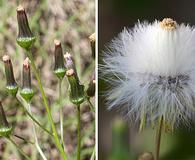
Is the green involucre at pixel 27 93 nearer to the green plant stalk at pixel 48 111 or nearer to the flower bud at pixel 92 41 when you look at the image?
the green plant stalk at pixel 48 111

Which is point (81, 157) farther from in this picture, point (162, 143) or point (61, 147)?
point (162, 143)

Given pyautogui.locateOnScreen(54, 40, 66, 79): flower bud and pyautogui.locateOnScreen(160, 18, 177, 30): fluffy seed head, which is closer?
pyautogui.locateOnScreen(160, 18, 177, 30): fluffy seed head

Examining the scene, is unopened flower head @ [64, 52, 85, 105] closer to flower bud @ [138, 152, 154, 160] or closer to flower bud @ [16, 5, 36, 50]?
flower bud @ [16, 5, 36, 50]

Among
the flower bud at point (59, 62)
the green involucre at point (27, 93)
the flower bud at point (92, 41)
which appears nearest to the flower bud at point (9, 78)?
the green involucre at point (27, 93)

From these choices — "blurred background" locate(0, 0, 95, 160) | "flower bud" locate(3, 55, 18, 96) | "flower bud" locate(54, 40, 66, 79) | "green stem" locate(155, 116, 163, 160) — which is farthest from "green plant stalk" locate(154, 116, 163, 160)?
"flower bud" locate(3, 55, 18, 96)

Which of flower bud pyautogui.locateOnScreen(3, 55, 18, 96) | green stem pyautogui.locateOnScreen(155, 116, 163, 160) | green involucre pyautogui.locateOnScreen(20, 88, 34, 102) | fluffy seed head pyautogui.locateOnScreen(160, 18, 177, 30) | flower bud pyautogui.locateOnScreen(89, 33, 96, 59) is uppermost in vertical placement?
fluffy seed head pyautogui.locateOnScreen(160, 18, 177, 30)

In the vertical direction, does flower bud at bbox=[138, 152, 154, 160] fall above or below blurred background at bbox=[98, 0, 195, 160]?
below
